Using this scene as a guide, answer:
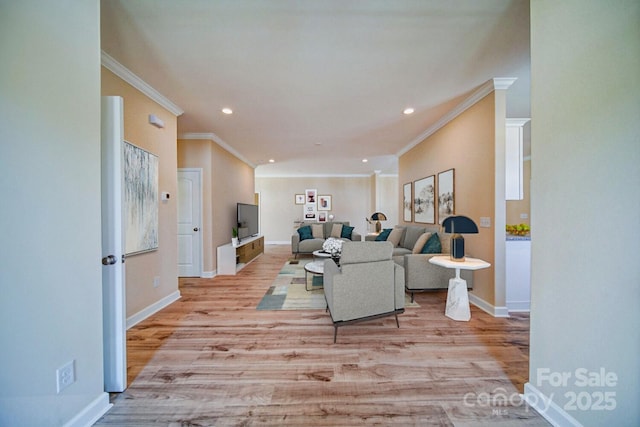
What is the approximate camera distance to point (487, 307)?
2.93 m

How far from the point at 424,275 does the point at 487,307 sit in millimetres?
804

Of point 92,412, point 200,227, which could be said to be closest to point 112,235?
point 92,412

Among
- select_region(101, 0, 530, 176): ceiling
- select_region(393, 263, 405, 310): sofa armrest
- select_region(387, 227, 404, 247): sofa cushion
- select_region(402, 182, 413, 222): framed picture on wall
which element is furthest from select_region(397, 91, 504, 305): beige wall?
select_region(387, 227, 404, 247): sofa cushion

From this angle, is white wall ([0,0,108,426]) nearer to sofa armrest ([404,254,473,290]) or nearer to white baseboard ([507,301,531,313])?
sofa armrest ([404,254,473,290])

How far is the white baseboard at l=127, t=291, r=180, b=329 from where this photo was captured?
2.63 meters

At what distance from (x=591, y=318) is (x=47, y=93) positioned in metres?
3.14

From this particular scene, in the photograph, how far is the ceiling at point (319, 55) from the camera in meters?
1.77

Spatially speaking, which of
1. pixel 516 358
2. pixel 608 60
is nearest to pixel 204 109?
pixel 608 60

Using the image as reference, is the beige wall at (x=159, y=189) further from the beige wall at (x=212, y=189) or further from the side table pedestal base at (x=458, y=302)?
the side table pedestal base at (x=458, y=302)

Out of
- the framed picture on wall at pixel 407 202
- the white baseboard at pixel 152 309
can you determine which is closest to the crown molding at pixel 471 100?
the framed picture on wall at pixel 407 202

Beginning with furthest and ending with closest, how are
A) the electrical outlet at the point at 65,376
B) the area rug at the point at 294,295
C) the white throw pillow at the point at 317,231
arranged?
1. the white throw pillow at the point at 317,231
2. the area rug at the point at 294,295
3. the electrical outlet at the point at 65,376

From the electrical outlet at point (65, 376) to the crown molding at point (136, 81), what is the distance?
259 cm

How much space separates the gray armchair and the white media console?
117 inches

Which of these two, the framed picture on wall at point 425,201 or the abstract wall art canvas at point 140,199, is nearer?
the abstract wall art canvas at point 140,199
